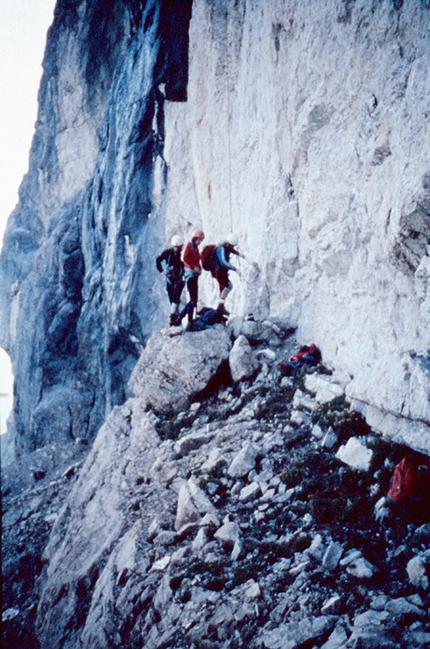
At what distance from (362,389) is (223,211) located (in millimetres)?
7788

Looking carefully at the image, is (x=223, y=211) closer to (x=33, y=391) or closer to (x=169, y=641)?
(x=169, y=641)

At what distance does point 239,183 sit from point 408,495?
328 inches

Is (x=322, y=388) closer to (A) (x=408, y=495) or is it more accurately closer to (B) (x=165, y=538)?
(A) (x=408, y=495)

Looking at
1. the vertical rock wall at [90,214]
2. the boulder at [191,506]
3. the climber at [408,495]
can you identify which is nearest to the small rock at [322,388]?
the climber at [408,495]

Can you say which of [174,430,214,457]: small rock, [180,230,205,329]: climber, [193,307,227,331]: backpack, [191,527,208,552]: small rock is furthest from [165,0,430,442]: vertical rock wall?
[174,430,214,457]: small rock

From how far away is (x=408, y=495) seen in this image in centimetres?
316

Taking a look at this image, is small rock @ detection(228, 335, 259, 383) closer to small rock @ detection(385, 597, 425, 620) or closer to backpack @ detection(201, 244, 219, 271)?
backpack @ detection(201, 244, 219, 271)

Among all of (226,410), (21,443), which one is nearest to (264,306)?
(226,410)

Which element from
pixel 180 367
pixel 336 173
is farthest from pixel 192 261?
pixel 336 173

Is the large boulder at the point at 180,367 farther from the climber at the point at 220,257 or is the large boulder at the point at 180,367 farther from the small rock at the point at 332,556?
the small rock at the point at 332,556

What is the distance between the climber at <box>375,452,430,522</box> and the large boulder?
415 centimetres

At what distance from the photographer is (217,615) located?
2961 millimetres

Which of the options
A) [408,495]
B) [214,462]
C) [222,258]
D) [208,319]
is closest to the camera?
[408,495]

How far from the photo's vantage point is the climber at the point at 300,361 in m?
6.40
